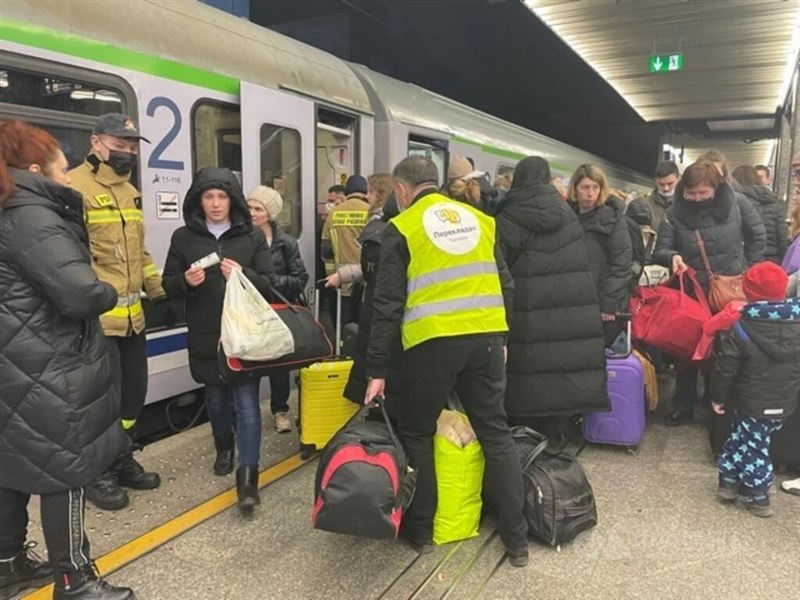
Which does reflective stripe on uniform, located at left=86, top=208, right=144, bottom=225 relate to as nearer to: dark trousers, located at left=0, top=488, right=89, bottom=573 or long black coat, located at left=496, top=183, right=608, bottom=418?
dark trousers, located at left=0, top=488, right=89, bottom=573

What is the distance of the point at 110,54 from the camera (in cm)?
339

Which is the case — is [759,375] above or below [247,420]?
above

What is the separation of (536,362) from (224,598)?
6.35 feet

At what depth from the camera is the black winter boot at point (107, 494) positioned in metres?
3.24

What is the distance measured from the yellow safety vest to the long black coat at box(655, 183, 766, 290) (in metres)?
2.26

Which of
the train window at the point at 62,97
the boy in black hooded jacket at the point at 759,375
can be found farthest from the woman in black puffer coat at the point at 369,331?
the boy in black hooded jacket at the point at 759,375

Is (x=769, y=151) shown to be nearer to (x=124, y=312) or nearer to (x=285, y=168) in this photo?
(x=285, y=168)

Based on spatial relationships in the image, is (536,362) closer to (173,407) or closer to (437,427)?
(437,427)

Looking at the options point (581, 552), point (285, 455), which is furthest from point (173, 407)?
point (581, 552)

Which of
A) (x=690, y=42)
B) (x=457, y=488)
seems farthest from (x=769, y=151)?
(x=457, y=488)

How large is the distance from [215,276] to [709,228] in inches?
126

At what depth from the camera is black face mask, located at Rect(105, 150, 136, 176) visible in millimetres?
3059

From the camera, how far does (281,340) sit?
3.17 metres

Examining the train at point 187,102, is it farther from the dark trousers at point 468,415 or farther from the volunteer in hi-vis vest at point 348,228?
the dark trousers at point 468,415
